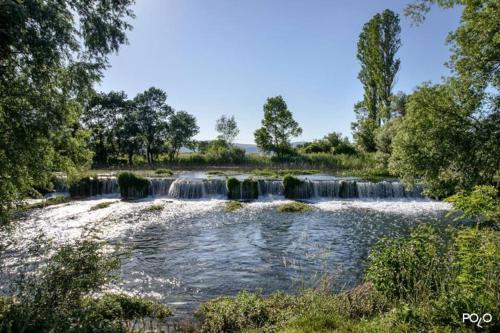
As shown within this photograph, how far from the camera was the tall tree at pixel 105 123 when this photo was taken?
55781 mm

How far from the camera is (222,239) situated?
14523 millimetres

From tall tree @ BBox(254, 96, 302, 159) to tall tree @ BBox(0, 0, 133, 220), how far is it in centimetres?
4818

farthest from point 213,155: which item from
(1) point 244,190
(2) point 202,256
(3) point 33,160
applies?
(3) point 33,160

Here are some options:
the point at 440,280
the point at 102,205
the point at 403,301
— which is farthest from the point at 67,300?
the point at 102,205

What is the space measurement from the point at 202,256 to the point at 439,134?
9465 mm

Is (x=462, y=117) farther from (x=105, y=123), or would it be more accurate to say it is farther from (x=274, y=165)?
(x=105, y=123)

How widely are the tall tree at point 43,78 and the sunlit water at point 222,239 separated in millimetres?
1970

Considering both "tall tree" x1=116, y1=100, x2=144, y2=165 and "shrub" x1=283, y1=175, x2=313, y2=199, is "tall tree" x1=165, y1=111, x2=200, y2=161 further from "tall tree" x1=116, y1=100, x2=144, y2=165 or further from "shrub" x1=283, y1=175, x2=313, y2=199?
"shrub" x1=283, y1=175, x2=313, y2=199

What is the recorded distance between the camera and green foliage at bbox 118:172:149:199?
26141 mm

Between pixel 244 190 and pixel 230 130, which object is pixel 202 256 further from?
pixel 230 130

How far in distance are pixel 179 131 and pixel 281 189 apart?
41.0 meters

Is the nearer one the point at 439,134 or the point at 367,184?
the point at 439,134

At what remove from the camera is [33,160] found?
22.1 ft

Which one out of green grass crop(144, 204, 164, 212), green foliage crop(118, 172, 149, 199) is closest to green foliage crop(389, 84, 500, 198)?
green grass crop(144, 204, 164, 212)
